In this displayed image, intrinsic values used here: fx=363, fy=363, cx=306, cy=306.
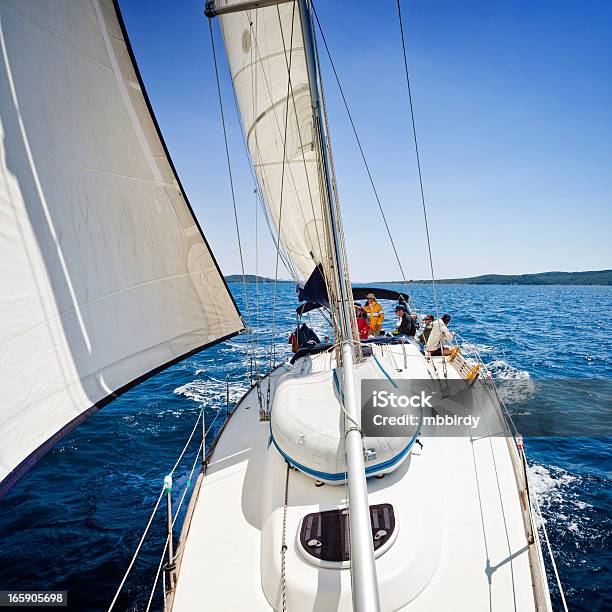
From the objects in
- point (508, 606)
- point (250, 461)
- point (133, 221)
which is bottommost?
point (508, 606)

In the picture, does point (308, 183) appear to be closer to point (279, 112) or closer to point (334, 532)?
point (279, 112)

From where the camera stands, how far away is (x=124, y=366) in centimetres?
324

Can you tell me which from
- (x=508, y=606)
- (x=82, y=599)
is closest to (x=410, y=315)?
(x=508, y=606)

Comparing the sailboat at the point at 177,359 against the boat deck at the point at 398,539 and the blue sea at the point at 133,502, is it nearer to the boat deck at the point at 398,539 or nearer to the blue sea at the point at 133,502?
the boat deck at the point at 398,539

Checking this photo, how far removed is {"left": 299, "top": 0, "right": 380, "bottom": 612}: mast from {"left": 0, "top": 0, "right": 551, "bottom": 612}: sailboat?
0.01 m

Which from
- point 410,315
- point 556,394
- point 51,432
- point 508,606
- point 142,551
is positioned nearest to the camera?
point 51,432

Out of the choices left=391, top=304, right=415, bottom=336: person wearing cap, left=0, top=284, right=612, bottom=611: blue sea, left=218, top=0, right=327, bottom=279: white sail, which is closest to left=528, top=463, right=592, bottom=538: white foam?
left=0, top=284, right=612, bottom=611: blue sea

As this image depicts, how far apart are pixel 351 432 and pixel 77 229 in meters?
2.64

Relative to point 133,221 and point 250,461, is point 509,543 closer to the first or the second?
point 250,461

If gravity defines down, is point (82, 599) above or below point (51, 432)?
below

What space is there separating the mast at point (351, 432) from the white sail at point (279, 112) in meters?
0.92

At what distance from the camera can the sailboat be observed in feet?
8.02

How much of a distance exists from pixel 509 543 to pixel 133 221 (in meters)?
4.59

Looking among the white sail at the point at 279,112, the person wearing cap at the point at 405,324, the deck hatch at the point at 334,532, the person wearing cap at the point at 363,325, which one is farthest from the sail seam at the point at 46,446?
the person wearing cap at the point at 405,324
